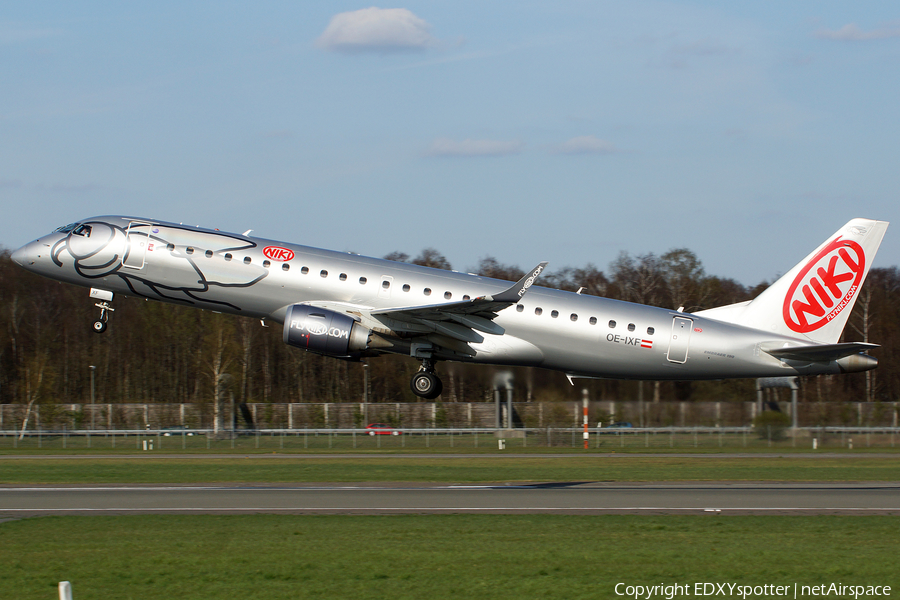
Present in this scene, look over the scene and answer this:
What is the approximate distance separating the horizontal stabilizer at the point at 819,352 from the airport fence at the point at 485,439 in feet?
49.0

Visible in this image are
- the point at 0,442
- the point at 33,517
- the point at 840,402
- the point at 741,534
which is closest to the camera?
the point at 741,534

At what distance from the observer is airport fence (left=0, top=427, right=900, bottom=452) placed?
4912cm

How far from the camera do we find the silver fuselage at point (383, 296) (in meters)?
29.5

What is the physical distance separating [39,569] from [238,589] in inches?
155

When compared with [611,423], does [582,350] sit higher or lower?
higher

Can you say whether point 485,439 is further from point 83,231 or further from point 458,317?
point 83,231

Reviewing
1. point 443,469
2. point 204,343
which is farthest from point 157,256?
point 204,343

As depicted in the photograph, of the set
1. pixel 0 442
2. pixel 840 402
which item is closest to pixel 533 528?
pixel 840 402

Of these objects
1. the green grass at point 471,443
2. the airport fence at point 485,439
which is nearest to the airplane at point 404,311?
the airport fence at point 485,439

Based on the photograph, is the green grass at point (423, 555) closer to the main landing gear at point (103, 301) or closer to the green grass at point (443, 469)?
the main landing gear at point (103, 301)

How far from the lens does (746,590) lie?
1430 centimetres

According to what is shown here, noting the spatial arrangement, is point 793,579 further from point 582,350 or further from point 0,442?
point 0,442

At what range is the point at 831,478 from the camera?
34594mm

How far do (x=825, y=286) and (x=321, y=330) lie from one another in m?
17.9
